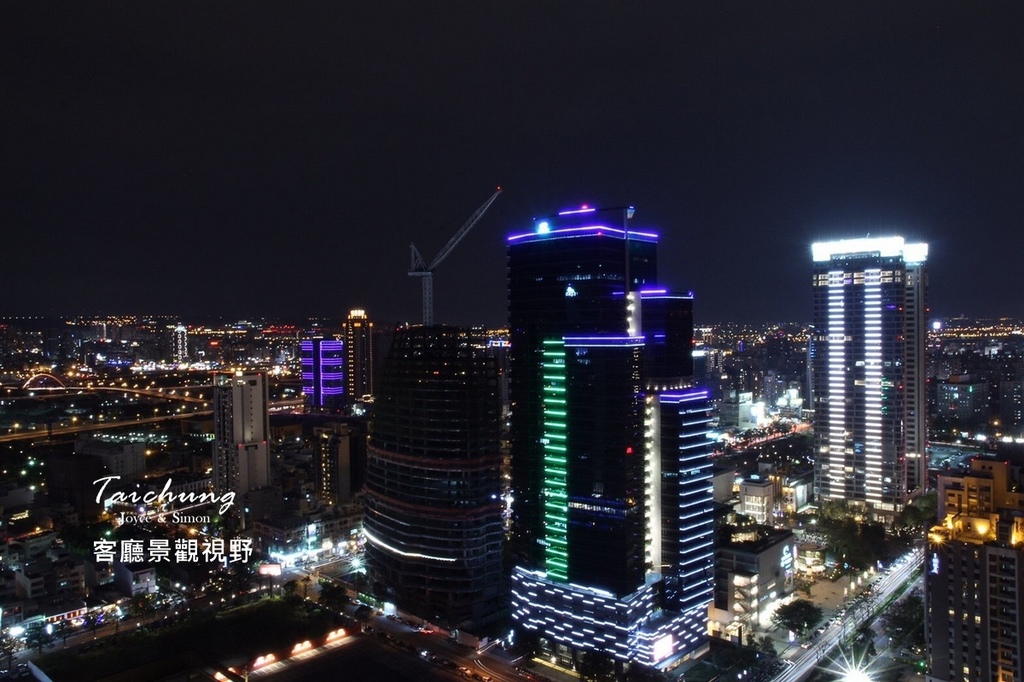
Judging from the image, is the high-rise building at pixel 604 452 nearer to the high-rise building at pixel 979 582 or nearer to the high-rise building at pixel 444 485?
the high-rise building at pixel 444 485

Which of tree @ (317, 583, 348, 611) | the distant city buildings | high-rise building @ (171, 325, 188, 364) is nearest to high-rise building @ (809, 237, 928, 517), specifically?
the distant city buildings

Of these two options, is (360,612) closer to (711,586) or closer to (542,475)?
(542,475)

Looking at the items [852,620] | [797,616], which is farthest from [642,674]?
[852,620]

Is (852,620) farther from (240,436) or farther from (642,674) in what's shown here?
(240,436)

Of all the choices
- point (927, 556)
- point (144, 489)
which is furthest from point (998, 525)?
point (144, 489)

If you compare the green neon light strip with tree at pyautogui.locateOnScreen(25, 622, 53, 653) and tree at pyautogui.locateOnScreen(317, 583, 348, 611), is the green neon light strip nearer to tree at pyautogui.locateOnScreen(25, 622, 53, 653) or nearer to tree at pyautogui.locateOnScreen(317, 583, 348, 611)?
tree at pyautogui.locateOnScreen(317, 583, 348, 611)

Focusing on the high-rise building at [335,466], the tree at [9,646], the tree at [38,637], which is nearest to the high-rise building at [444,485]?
the tree at [38,637]
